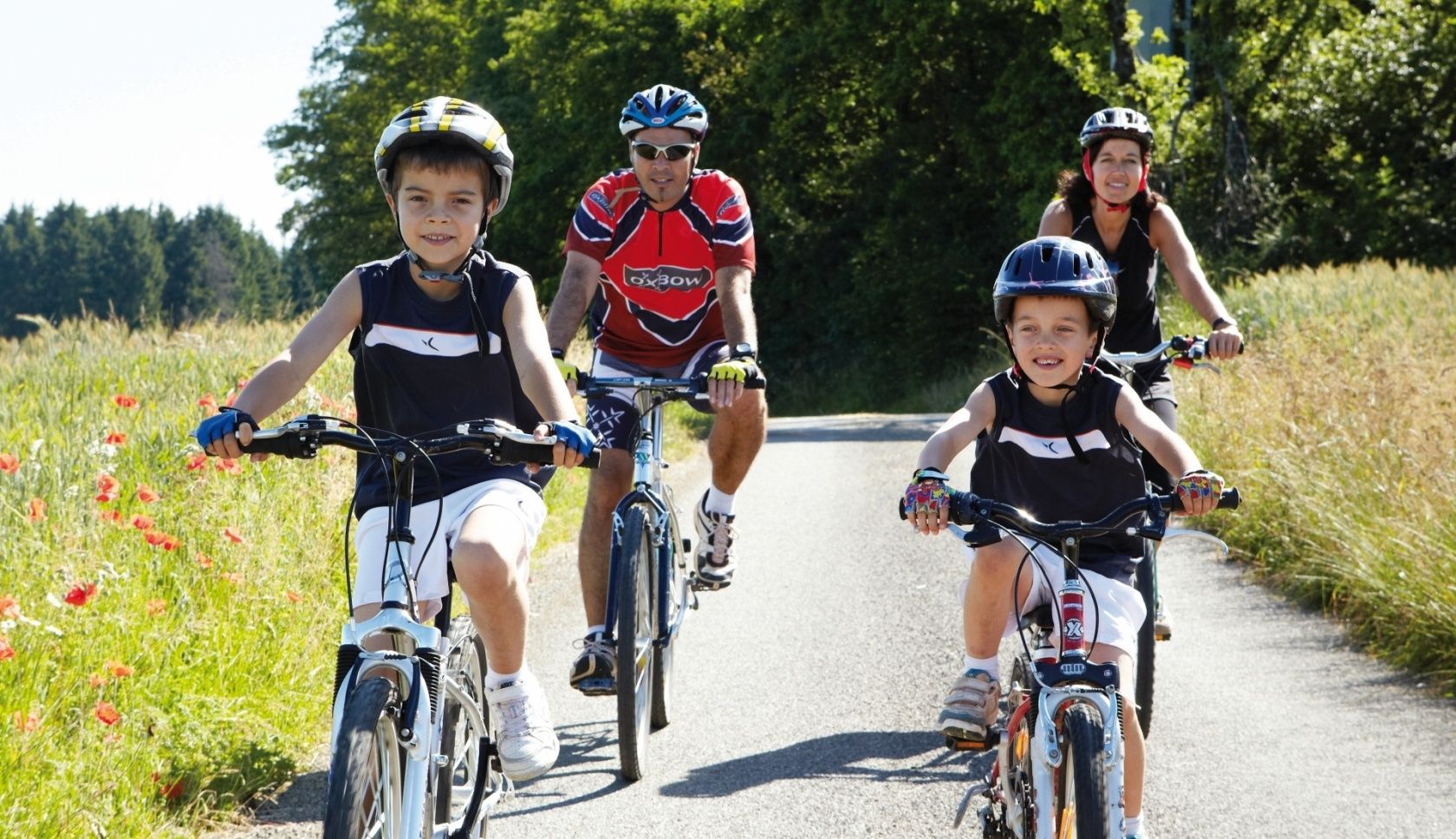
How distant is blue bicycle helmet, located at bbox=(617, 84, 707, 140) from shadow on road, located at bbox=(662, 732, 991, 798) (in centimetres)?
233

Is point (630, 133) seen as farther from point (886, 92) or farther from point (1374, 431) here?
point (886, 92)

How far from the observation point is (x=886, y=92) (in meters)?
33.8

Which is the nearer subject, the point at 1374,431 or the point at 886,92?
the point at 1374,431

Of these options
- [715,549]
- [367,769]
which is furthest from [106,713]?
[715,549]

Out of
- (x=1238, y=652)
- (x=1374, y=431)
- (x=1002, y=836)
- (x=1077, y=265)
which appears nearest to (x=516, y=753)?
(x=1002, y=836)

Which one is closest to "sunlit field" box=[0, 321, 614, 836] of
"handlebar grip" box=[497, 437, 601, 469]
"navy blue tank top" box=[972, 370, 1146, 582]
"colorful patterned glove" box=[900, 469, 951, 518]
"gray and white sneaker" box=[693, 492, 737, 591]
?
"gray and white sneaker" box=[693, 492, 737, 591]

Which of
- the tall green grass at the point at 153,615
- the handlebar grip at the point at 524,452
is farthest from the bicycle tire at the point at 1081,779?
the tall green grass at the point at 153,615

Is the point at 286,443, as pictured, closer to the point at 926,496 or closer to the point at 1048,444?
the point at 926,496

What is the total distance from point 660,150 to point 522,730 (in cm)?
262

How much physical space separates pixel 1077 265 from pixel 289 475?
16.5 ft

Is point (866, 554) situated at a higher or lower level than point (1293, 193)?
lower

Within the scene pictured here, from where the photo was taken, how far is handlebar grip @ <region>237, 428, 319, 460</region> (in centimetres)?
335

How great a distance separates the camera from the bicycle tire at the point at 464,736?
364cm

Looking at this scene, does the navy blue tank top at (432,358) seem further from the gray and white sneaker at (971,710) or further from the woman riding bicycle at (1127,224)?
the woman riding bicycle at (1127,224)
